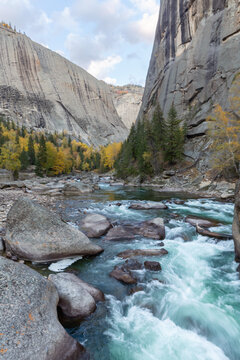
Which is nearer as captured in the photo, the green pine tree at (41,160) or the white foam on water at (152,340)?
the white foam on water at (152,340)

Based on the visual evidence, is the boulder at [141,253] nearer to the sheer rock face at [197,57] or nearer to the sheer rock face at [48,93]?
the sheer rock face at [197,57]

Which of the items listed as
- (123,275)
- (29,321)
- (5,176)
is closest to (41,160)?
(5,176)

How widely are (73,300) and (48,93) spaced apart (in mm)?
142188

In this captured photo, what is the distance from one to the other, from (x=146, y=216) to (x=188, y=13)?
52.1 metres

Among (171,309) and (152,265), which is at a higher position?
(152,265)

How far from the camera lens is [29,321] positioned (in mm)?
2846

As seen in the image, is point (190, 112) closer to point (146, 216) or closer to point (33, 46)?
point (146, 216)

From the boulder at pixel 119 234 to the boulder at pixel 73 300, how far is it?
388cm

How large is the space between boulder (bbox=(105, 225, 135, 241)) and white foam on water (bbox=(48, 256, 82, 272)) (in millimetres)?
2308

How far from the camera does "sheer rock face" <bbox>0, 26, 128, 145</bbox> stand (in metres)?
110

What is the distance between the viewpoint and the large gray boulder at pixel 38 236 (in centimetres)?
590

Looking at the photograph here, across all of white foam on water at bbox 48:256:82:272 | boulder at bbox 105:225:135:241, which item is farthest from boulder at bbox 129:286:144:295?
boulder at bbox 105:225:135:241

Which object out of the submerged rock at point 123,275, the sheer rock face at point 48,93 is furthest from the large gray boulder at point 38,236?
the sheer rock face at point 48,93

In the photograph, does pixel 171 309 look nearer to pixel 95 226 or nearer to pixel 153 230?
pixel 153 230
